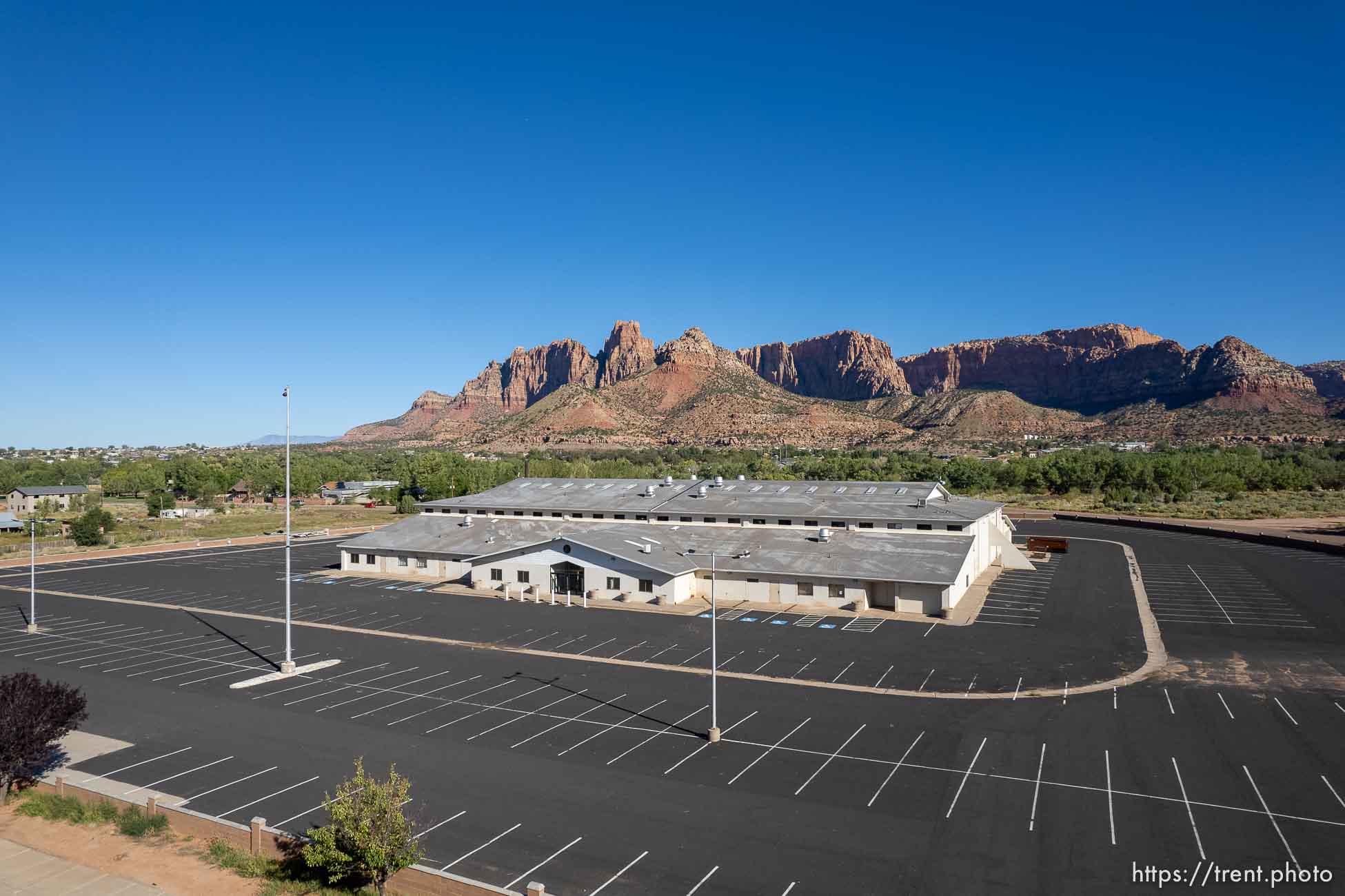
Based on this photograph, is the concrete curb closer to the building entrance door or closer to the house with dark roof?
the building entrance door

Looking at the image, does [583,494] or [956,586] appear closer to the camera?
[956,586]

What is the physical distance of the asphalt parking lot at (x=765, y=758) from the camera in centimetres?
1917

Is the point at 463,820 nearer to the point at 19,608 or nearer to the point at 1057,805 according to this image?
the point at 1057,805

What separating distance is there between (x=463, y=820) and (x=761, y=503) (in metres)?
47.8

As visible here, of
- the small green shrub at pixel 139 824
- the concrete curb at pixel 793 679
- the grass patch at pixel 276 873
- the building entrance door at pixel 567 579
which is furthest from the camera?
the building entrance door at pixel 567 579

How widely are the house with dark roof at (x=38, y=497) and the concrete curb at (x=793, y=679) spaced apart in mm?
87494

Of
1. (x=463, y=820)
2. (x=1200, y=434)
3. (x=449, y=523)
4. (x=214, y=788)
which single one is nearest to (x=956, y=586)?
(x=463, y=820)

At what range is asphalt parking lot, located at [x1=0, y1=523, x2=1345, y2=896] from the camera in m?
19.2

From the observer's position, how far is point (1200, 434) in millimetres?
187375

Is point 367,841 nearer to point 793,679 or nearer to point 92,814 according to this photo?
point 92,814

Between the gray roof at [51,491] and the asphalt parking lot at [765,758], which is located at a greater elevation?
the gray roof at [51,491]

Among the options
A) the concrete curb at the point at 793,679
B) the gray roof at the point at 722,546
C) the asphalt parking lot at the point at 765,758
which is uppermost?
the gray roof at the point at 722,546

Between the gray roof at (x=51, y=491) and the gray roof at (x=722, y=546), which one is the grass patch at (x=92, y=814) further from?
the gray roof at (x=51, y=491)

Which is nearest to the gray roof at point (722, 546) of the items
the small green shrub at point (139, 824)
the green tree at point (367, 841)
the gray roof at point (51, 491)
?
the green tree at point (367, 841)
